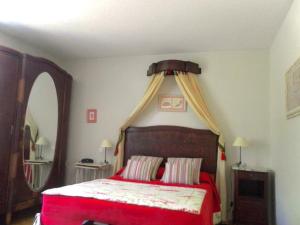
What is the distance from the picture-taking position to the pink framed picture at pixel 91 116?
15.8 ft

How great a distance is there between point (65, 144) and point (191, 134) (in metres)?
2.29

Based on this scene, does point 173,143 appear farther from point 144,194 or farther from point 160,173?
point 144,194

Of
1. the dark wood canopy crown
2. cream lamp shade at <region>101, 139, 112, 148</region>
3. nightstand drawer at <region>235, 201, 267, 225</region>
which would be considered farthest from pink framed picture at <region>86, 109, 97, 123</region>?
nightstand drawer at <region>235, 201, 267, 225</region>

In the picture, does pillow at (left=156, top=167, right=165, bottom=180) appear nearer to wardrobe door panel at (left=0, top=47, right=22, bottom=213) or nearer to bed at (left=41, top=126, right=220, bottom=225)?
bed at (left=41, top=126, right=220, bottom=225)

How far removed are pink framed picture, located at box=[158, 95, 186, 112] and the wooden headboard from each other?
0.31m

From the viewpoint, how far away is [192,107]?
4062 millimetres

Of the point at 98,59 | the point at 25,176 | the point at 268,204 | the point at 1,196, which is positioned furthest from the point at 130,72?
the point at 268,204

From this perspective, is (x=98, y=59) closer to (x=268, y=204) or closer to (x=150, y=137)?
(x=150, y=137)

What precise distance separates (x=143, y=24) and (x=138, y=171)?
203 centimetres

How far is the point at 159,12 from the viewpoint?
3.08 m

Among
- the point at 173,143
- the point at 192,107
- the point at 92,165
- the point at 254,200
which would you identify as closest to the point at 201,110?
the point at 192,107

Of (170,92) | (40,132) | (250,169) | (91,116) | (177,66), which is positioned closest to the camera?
(250,169)

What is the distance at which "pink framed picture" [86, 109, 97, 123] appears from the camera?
4805mm

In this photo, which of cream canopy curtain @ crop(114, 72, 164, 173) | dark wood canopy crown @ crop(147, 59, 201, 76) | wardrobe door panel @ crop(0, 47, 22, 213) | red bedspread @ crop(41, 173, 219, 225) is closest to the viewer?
red bedspread @ crop(41, 173, 219, 225)
